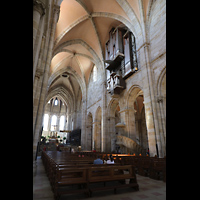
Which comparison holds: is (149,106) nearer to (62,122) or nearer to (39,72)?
(39,72)

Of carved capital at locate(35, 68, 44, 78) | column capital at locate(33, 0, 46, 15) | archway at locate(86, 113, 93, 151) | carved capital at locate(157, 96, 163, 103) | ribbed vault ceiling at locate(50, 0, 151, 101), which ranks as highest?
ribbed vault ceiling at locate(50, 0, 151, 101)

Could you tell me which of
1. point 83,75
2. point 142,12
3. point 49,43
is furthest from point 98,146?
point 142,12

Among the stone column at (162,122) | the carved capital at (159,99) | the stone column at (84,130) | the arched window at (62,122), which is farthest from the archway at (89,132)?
the arched window at (62,122)

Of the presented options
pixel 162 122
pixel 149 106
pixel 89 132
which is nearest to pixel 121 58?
Result: pixel 149 106

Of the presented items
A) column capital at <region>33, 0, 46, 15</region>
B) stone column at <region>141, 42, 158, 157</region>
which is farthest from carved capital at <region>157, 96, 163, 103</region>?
column capital at <region>33, 0, 46, 15</region>

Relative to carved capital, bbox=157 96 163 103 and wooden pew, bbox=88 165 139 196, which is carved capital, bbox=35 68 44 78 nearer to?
wooden pew, bbox=88 165 139 196

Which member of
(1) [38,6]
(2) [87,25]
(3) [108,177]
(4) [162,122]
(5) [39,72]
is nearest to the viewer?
(3) [108,177]

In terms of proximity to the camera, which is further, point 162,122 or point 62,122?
point 62,122

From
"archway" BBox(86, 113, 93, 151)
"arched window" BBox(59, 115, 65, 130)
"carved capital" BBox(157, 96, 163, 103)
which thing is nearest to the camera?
"carved capital" BBox(157, 96, 163, 103)

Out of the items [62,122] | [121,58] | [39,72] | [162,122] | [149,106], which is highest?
[121,58]

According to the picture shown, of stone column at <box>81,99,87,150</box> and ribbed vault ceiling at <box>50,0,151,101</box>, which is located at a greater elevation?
ribbed vault ceiling at <box>50,0,151,101</box>

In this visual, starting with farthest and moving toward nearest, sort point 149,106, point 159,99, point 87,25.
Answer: point 87,25
point 149,106
point 159,99
